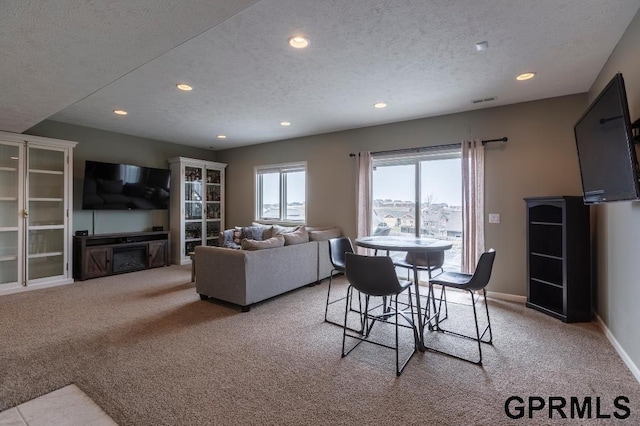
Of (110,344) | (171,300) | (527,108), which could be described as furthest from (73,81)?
(527,108)

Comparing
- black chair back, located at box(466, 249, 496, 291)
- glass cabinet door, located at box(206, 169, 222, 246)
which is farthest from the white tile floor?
glass cabinet door, located at box(206, 169, 222, 246)

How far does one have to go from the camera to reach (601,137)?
2.24 m

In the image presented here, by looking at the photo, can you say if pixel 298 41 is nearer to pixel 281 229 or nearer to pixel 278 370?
pixel 278 370

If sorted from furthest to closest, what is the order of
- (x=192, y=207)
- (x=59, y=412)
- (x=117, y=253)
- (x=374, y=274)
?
1. (x=192, y=207)
2. (x=117, y=253)
3. (x=374, y=274)
4. (x=59, y=412)

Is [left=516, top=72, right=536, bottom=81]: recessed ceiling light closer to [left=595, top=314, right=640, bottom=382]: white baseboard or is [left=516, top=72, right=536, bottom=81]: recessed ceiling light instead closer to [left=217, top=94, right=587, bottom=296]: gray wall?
[left=217, top=94, right=587, bottom=296]: gray wall

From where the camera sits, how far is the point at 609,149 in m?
2.13

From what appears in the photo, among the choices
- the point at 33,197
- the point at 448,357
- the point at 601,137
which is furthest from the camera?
the point at 33,197

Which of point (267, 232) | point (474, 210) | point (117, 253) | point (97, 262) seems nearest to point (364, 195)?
point (474, 210)

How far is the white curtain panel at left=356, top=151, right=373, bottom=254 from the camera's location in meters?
5.05

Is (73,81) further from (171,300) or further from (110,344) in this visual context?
→ (171,300)

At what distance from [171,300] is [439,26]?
4.12m

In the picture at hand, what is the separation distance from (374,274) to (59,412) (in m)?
2.19

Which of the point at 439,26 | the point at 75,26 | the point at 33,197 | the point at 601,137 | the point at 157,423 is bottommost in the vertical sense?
the point at 157,423

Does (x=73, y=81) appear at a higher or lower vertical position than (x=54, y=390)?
higher
